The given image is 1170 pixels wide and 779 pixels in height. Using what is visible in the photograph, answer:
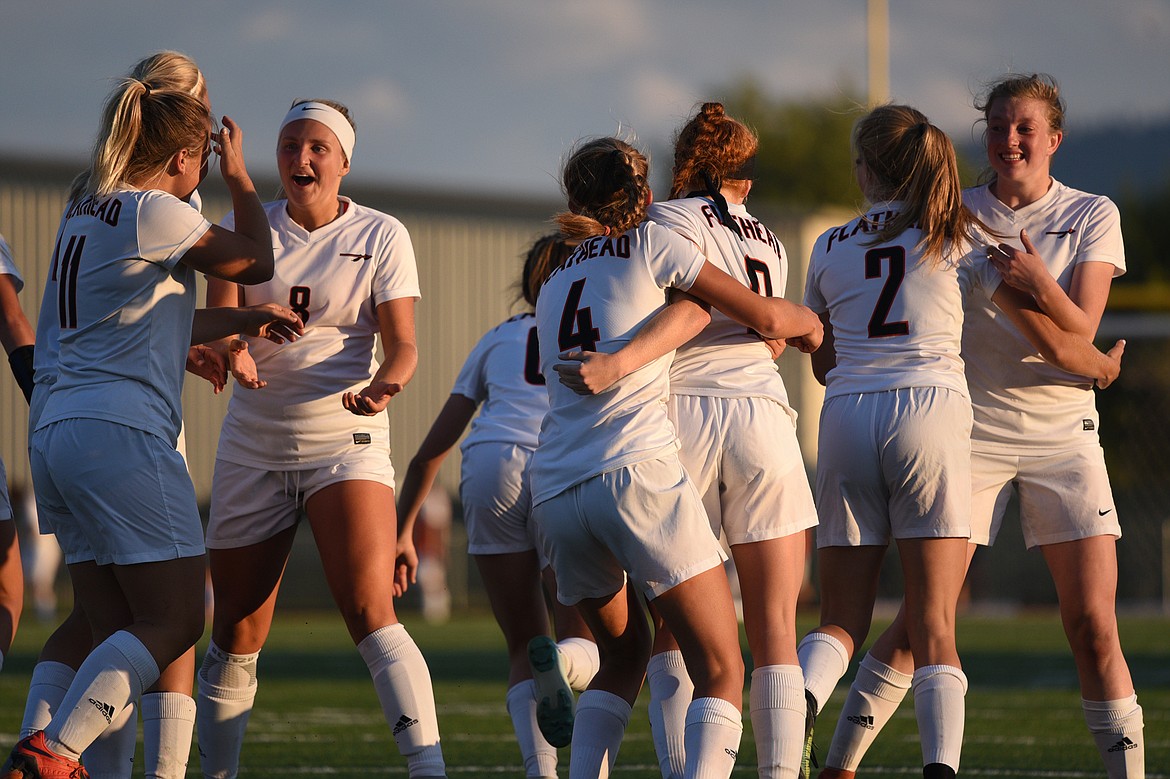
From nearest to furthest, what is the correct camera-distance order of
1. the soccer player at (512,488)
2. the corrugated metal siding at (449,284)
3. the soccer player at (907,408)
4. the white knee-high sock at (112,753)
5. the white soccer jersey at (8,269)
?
1. the soccer player at (907,408)
2. the white knee-high sock at (112,753)
3. the white soccer jersey at (8,269)
4. the soccer player at (512,488)
5. the corrugated metal siding at (449,284)

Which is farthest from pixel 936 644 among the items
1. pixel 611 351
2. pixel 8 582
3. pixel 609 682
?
pixel 8 582

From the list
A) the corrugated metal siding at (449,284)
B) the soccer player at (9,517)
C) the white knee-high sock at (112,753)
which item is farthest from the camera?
the corrugated metal siding at (449,284)

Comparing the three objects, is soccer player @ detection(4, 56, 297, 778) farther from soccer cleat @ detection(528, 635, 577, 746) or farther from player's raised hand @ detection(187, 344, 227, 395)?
soccer cleat @ detection(528, 635, 577, 746)

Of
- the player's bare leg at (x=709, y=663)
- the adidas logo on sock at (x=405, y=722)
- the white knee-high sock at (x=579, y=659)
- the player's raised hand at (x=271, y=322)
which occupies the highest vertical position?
the player's raised hand at (x=271, y=322)

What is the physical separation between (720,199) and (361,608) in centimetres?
194

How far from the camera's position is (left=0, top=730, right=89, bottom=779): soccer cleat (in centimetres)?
436

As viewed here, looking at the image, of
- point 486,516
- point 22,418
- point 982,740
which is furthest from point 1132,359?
point 486,516

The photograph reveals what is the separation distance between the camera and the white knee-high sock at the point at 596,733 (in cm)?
487

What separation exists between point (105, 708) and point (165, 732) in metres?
0.77

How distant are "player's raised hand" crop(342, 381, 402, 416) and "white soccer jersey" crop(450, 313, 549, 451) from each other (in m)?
1.44

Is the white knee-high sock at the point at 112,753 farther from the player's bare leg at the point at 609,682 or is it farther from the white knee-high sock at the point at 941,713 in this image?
the white knee-high sock at the point at 941,713

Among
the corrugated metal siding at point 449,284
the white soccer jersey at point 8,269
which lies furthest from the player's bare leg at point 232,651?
the corrugated metal siding at point 449,284

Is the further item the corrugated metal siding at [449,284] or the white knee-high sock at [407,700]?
the corrugated metal siding at [449,284]

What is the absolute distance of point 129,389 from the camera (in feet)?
15.4
